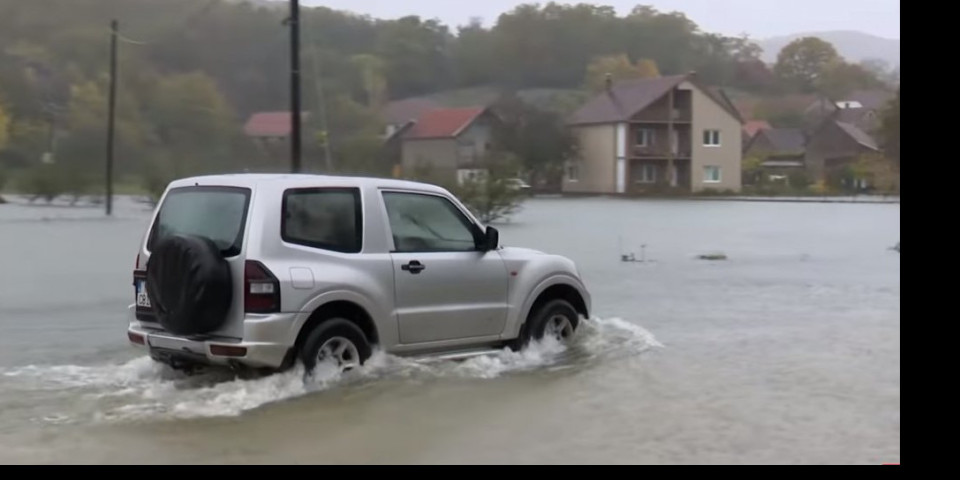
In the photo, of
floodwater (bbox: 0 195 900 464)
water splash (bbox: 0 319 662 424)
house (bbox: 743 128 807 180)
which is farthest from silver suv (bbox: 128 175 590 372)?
house (bbox: 743 128 807 180)

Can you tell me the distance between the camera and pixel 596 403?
8234 millimetres

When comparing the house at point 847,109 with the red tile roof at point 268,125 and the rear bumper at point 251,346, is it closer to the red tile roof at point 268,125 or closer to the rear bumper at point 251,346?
the red tile roof at point 268,125

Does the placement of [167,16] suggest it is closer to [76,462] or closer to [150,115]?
[150,115]

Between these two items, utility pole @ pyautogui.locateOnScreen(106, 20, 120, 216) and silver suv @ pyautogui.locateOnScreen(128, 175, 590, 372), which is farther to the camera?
utility pole @ pyautogui.locateOnScreen(106, 20, 120, 216)

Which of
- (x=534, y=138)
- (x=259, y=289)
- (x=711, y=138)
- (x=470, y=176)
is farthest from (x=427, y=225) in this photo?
(x=711, y=138)

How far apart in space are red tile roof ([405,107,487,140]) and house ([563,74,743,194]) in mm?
2450

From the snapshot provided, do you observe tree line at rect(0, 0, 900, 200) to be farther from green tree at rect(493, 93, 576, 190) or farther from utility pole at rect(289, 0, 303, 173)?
utility pole at rect(289, 0, 303, 173)

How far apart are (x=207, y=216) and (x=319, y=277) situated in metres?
0.94

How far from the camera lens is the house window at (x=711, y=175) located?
76.3 feet

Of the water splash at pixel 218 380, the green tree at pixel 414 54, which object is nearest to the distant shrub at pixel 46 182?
the green tree at pixel 414 54

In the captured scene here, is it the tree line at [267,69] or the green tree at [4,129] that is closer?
the tree line at [267,69]

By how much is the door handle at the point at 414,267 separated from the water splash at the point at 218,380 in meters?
0.65

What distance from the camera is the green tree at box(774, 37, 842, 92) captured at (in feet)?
70.9

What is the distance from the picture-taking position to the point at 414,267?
866cm
